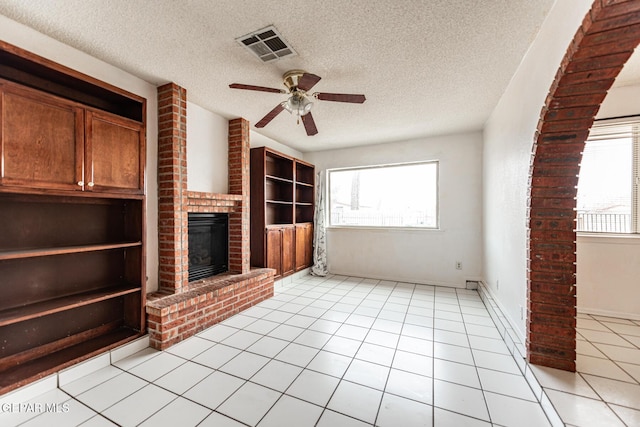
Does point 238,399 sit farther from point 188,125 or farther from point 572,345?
point 188,125

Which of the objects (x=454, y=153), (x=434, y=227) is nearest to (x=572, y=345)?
(x=434, y=227)

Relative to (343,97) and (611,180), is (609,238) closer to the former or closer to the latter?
Result: (611,180)

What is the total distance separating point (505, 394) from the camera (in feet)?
5.61

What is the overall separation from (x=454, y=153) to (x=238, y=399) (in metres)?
4.47

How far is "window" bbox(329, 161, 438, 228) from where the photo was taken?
4582 mm

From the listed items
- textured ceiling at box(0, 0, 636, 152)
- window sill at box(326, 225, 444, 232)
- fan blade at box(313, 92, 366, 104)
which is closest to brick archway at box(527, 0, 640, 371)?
textured ceiling at box(0, 0, 636, 152)

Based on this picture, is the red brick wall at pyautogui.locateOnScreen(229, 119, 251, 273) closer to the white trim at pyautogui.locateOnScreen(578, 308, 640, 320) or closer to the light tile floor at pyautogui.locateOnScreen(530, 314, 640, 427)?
the light tile floor at pyautogui.locateOnScreen(530, 314, 640, 427)

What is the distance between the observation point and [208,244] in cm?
346

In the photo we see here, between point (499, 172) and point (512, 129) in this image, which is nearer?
point (512, 129)

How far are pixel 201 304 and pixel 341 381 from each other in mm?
1641

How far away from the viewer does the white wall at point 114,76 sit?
180 centimetres

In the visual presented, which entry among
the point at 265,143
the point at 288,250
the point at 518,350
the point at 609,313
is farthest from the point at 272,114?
the point at 609,313

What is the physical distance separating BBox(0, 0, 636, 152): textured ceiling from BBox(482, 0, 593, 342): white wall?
0.53ft

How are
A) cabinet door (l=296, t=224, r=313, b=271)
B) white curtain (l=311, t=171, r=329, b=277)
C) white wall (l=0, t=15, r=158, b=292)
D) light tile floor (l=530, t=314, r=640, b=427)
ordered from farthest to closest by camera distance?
white curtain (l=311, t=171, r=329, b=277)
cabinet door (l=296, t=224, r=313, b=271)
white wall (l=0, t=15, r=158, b=292)
light tile floor (l=530, t=314, r=640, b=427)
